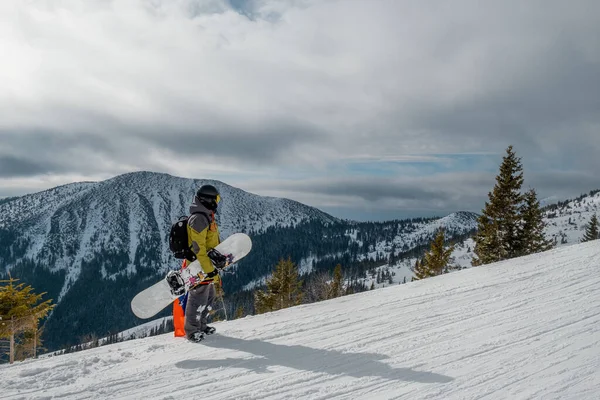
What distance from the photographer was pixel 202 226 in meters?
6.34

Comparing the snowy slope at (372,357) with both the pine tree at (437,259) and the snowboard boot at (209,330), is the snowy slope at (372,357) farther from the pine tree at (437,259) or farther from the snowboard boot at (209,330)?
the pine tree at (437,259)

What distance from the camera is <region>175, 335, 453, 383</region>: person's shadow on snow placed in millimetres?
4664

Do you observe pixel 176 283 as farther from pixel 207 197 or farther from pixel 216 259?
pixel 207 197

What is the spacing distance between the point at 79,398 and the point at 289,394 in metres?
2.36

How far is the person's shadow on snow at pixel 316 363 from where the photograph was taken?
15.3ft

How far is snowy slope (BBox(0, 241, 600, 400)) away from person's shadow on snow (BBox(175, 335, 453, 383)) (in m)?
0.01

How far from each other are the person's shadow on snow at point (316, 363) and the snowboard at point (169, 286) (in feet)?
4.52

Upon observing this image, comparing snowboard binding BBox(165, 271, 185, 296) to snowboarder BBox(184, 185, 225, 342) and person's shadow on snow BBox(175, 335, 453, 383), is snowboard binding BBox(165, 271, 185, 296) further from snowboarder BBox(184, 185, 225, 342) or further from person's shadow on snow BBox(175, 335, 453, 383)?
person's shadow on snow BBox(175, 335, 453, 383)

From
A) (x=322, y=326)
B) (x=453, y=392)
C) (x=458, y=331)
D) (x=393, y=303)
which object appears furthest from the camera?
(x=393, y=303)

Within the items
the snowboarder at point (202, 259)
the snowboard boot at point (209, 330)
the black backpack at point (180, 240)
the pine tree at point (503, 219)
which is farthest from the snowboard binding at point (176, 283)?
the pine tree at point (503, 219)

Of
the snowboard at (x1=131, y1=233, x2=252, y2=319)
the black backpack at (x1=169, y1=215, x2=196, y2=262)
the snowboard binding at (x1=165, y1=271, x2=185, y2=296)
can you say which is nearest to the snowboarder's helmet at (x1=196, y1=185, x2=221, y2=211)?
the black backpack at (x1=169, y1=215, x2=196, y2=262)

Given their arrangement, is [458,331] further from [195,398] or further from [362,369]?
[195,398]

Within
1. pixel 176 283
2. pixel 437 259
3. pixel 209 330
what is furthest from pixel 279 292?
pixel 176 283

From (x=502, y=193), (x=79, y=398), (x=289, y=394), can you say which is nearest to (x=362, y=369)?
(x=289, y=394)
